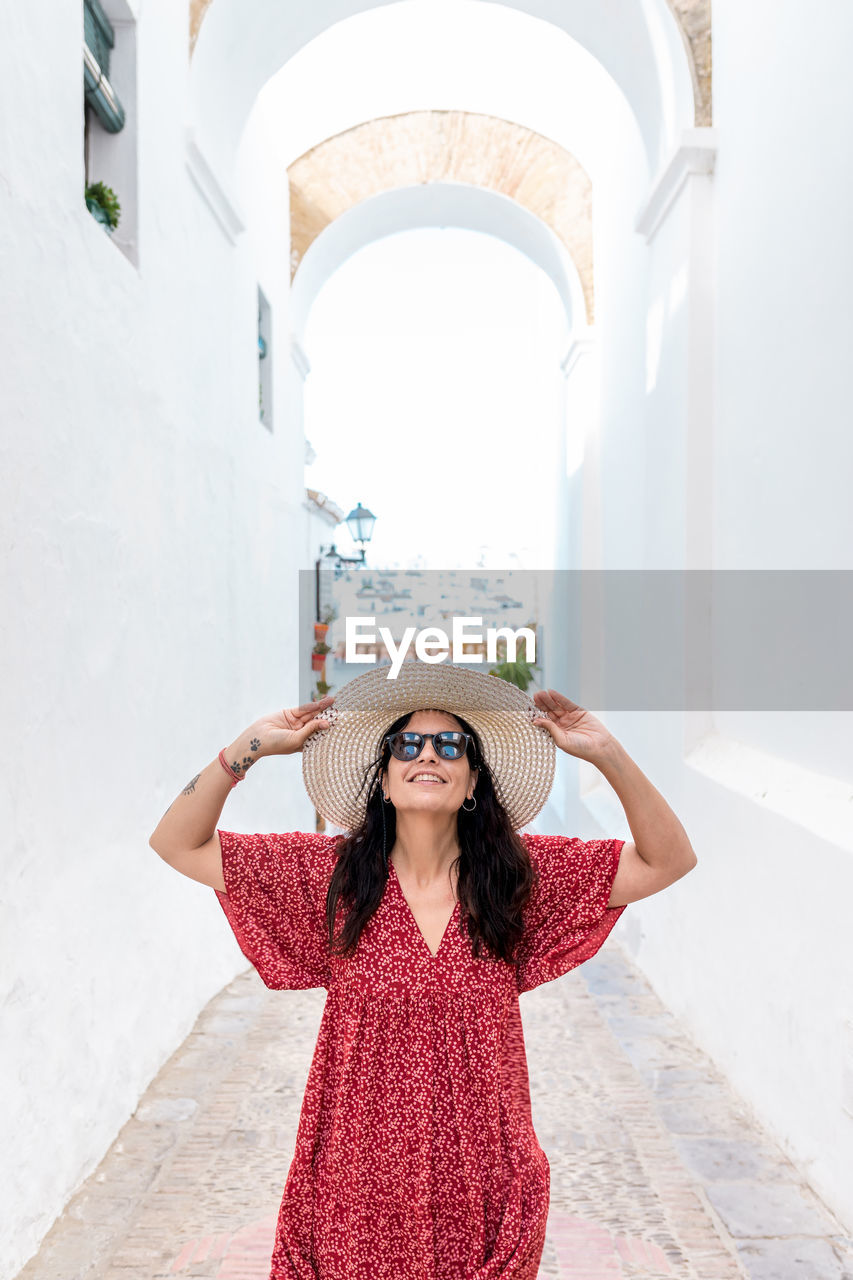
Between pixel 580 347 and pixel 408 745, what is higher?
pixel 580 347

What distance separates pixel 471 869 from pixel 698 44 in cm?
446

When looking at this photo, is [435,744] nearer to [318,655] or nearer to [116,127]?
[116,127]

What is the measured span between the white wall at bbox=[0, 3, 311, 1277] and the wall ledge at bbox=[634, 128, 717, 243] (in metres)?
2.22

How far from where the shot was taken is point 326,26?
20.2ft

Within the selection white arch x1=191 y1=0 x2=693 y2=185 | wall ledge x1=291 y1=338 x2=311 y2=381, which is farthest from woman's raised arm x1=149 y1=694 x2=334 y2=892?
wall ledge x1=291 y1=338 x2=311 y2=381

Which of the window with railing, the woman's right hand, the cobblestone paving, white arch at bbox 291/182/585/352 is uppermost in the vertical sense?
white arch at bbox 291/182/585/352

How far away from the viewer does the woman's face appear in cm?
182

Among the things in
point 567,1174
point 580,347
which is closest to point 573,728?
point 567,1174

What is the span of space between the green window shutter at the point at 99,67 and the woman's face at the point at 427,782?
286 centimetres

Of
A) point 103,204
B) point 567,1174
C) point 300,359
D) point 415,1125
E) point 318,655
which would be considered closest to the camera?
point 415,1125

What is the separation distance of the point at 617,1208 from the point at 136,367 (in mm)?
3212

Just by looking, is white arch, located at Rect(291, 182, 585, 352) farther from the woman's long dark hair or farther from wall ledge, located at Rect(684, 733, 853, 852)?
the woman's long dark hair

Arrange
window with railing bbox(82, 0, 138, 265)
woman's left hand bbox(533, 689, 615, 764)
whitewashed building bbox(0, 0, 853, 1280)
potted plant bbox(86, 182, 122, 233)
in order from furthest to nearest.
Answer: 1. window with railing bbox(82, 0, 138, 265)
2. potted plant bbox(86, 182, 122, 233)
3. whitewashed building bbox(0, 0, 853, 1280)
4. woman's left hand bbox(533, 689, 615, 764)

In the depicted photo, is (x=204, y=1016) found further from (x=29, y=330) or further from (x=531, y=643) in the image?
(x=531, y=643)
